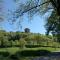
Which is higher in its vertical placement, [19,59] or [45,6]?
[45,6]

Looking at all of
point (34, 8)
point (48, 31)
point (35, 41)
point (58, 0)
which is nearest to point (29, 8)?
point (34, 8)

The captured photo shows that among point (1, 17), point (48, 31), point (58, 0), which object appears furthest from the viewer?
point (48, 31)

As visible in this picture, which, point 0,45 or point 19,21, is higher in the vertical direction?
point 19,21

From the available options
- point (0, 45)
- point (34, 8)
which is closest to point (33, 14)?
point (34, 8)

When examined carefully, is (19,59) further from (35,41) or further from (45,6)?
(35,41)

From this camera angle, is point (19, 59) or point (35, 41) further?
point (35, 41)

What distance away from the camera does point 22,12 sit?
35.9 ft

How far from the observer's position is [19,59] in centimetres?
1727

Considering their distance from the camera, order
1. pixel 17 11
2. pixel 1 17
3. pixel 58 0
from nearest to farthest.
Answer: pixel 58 0 → pixel 17 11 → pixel 1 17

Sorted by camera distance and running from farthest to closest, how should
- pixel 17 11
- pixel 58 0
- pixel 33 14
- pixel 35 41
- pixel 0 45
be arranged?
pixel 35 41, pixel 0 45, pixel 33 14, pixel 17 11, pixel 58 0

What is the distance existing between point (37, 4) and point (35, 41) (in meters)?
33.9

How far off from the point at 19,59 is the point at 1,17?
4596 mm

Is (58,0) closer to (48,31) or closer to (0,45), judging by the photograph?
(48,31)

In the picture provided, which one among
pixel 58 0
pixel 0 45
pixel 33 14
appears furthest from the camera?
pixel 0 45
